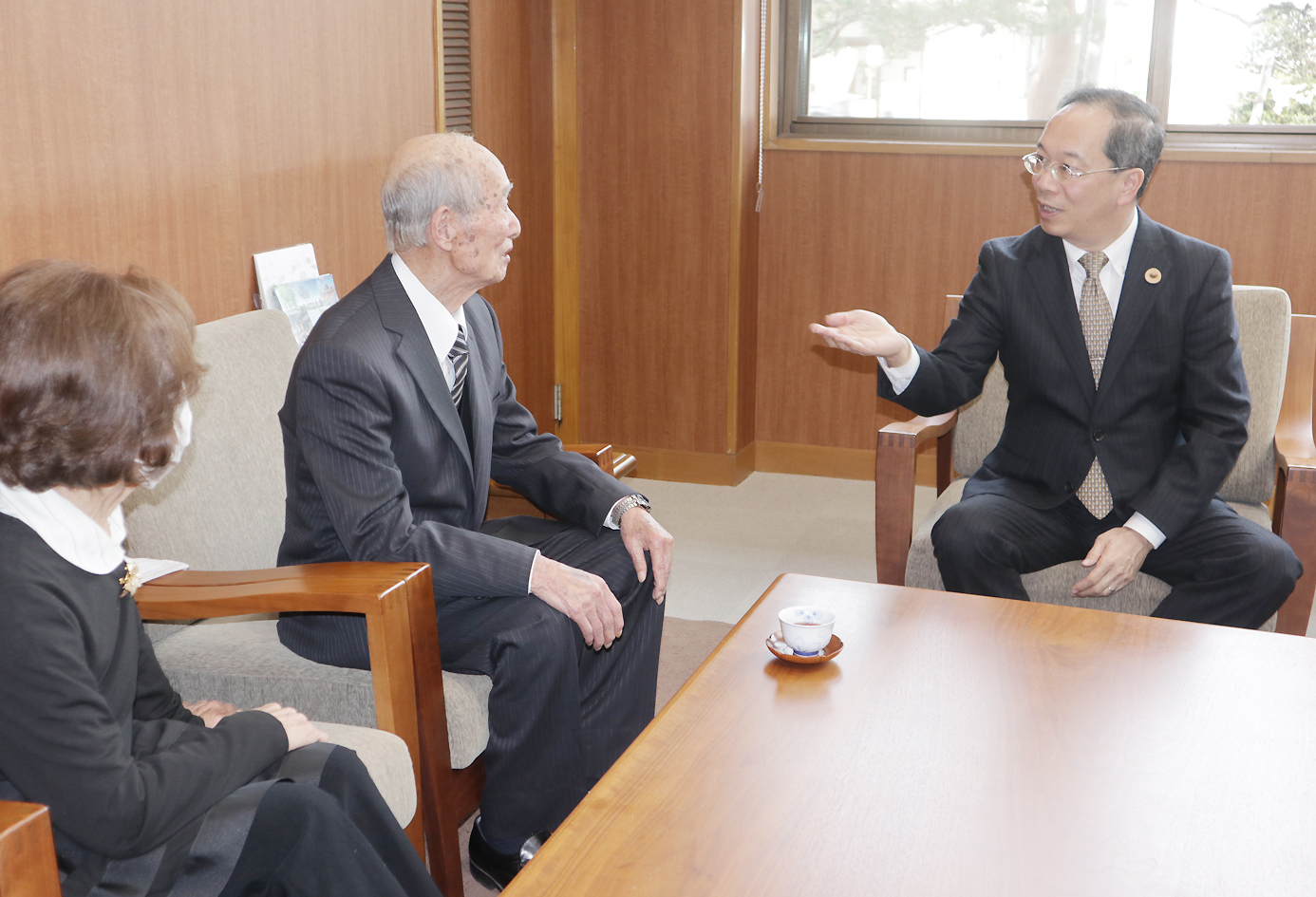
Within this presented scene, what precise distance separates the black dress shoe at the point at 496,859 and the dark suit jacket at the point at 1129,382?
120 cm

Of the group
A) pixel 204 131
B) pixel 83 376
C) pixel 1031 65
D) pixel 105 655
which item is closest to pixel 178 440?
pixel 83 376

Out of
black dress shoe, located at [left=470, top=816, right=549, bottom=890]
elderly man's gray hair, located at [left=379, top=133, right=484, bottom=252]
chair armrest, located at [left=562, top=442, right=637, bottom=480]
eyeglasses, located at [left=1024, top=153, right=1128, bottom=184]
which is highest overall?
eyeglasses, located at [left=1024, top=153, right=1128, bottom=184]

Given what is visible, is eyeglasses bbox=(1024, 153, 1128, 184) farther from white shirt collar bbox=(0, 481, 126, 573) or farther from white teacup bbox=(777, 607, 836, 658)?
white shirt collar bbox=(0, 481, 126, 573)

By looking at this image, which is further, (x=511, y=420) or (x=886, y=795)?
(x=511, y=420)

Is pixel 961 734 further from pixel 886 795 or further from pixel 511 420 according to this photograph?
pixel 511 420

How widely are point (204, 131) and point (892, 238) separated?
2444 mm

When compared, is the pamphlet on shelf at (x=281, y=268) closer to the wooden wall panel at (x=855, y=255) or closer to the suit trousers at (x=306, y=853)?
the suit trousers at (x=306, y=853)

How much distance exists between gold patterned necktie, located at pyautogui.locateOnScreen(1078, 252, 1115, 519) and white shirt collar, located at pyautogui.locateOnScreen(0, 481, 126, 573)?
1.85 meters

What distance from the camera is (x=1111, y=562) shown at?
87.7 inches

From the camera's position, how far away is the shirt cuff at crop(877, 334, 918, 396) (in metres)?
2.49

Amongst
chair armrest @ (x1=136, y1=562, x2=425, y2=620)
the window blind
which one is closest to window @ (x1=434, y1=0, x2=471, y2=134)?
the window blind

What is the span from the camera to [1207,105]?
12.6 feet

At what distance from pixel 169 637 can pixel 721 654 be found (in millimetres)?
898

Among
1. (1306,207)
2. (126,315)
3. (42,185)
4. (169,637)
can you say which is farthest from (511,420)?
Answer: (1306,207)
